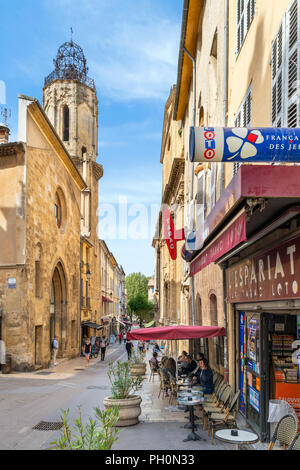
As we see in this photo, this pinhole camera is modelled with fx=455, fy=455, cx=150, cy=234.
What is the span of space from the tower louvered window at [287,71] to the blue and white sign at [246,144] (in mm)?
1154

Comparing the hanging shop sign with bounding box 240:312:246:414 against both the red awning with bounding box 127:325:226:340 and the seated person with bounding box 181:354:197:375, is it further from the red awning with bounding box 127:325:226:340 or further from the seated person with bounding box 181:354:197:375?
the seated person with bounding box 181:354:197:375

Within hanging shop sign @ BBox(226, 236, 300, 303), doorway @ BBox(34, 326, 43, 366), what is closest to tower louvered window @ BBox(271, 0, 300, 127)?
hanging shop sign @ BBox(226, 236, 300, 303)

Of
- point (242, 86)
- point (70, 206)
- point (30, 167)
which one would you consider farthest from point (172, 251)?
point (242, 86)

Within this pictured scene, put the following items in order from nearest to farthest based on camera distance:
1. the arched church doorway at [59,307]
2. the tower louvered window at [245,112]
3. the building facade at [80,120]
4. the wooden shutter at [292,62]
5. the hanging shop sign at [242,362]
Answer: the wooden shutter at [292,62] < the tower louvered window at [245,112] < the hanging shop sign at [242,362] < the arched church doorway at [59,307] < the building facade at [80,120]

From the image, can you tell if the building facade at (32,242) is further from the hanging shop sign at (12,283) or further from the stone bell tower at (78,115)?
the stone bell tower at (78,115)

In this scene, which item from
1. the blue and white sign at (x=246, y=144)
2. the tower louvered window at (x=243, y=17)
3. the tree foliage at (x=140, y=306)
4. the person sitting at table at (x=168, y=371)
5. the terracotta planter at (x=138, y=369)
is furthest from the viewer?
the tree foliage at (x=140, y=306)

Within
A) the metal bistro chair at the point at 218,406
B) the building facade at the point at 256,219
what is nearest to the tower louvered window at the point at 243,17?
the building facade at the point at 256,219

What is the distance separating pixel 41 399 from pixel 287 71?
466 inches

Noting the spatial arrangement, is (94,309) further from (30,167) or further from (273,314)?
(273,314)

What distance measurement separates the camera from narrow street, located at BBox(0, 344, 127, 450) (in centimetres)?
921

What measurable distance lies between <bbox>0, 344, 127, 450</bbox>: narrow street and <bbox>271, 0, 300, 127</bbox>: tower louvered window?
705 centimetres

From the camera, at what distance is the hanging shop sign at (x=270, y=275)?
614 centimetres

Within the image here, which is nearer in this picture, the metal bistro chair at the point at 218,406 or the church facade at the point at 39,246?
the metal bistro chair at the point at 218,406
